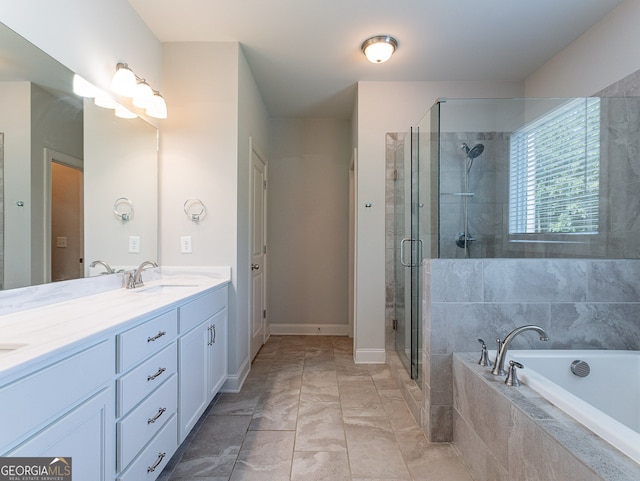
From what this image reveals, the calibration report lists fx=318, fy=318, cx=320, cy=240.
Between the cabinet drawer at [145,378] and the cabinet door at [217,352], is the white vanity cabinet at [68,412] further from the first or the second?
the cabinet door at [217,352]

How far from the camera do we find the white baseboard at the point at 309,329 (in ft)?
13.1

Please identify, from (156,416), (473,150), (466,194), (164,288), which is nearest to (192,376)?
(156,416)

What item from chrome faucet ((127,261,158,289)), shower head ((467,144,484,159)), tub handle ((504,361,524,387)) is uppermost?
shower head ((467,144,484,159))

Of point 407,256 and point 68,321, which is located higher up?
point 407,256

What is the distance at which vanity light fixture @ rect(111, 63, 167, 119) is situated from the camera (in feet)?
6.36

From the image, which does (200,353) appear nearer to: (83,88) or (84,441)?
(84,441)

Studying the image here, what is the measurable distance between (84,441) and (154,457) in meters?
0.49

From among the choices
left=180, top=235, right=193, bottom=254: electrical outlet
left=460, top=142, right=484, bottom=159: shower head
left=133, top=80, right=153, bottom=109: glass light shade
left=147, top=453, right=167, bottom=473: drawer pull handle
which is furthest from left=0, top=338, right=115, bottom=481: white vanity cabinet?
left=460, top=142, right=484, bottom=159: shower head

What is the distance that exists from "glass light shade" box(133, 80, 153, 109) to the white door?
0.97 metres

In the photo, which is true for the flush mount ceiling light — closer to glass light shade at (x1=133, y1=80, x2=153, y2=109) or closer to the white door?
the white door

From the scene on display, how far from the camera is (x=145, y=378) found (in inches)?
51.7

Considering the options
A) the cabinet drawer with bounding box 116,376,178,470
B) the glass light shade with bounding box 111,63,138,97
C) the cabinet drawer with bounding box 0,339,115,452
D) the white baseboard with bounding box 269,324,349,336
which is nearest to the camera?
the cabinet drawer with bounding box 0,339,115,452

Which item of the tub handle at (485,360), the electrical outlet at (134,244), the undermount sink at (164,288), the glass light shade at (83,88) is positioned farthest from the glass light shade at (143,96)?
the tub handle at (485,360)

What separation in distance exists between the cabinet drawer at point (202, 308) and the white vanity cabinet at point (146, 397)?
3.7 inches
